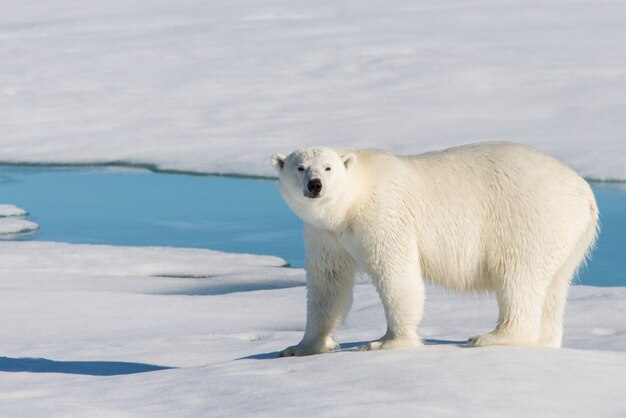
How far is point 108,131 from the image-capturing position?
12.1 metres

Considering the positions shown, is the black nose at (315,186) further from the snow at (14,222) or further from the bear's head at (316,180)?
the snow at (14,222)

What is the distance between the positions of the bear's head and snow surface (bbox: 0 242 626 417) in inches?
20.9

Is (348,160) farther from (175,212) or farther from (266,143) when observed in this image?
(266,143)

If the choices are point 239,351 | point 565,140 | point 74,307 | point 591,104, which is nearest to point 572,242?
point 239,351

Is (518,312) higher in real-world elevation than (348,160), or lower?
lower

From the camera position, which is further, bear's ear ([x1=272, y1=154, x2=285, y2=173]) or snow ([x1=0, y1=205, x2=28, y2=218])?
snow ([x1=0, y1=205, x2=28, y2=218])

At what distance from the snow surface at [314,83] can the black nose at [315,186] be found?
573cm

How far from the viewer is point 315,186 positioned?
399cm

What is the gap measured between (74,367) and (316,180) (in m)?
1.25

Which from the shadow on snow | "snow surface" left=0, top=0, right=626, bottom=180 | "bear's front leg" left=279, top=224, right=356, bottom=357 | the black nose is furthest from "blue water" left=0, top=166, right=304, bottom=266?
the black nose

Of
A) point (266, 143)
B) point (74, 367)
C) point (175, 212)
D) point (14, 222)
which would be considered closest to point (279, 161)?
point (74, 367)

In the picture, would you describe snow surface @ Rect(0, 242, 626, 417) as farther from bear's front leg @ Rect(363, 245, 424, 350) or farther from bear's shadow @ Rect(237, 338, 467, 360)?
bear's front leg @ Rect(363, 245, 424, 350)

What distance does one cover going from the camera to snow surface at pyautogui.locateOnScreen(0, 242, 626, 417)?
3.28 meters

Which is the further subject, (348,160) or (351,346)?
(351,346)
